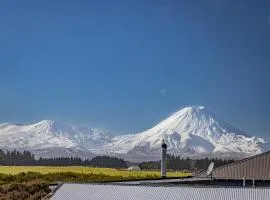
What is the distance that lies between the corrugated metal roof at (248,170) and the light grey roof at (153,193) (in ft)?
45.4

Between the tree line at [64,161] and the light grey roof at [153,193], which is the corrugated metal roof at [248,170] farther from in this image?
the tree line at [64,161]

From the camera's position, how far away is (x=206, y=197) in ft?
109

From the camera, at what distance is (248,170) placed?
47.6 metres

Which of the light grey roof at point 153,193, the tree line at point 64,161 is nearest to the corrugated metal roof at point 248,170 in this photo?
the light grey roof at point 153,193

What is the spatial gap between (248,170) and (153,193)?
588 inches

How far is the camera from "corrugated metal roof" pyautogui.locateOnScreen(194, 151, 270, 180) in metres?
46.7

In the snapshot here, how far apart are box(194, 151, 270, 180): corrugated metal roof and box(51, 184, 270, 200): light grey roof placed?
13823 millimetres

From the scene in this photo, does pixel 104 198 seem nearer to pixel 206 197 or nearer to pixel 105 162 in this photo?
pixel 206 197

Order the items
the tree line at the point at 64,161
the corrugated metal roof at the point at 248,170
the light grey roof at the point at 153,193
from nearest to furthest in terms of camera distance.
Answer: the light grey roof at the point at 153,193 → the corrugated metal roof at the point at 248,170 → the tree line at the point at 64,161

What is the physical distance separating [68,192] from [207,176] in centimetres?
1480

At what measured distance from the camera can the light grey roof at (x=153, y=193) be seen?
3256 centimetres

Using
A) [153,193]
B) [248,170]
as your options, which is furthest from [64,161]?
[153,193]

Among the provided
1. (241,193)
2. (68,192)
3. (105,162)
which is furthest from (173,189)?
(105,162)

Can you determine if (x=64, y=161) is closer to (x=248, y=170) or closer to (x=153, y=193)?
(x=248, y=170)
